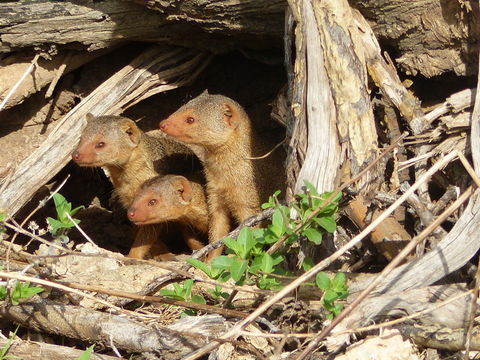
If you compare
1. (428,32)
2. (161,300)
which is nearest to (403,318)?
(161,300)

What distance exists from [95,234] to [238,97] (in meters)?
1.43

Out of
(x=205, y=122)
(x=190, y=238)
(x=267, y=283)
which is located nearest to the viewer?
(x=267, y=283)

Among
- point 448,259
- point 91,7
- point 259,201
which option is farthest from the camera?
point 259,201

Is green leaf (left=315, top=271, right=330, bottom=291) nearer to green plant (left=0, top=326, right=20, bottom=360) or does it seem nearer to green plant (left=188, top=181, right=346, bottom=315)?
green plant (left=188, top=181, right=346, bottom=315)

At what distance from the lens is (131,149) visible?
4730mm

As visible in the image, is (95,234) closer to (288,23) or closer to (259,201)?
(259,201)

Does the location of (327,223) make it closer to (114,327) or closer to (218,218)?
(114,327)

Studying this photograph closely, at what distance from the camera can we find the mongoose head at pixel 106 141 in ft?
14.2

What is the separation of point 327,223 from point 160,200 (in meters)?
1.99

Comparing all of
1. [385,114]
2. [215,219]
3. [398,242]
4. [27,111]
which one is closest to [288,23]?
[385,114]

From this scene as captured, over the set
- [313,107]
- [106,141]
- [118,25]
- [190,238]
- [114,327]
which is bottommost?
[190,238]

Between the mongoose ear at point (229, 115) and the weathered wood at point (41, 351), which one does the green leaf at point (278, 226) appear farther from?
the mongoose ear at point (229, 115)

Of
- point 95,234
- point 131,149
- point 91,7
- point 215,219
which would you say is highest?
point 91,7

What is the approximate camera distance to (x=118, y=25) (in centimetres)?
418
